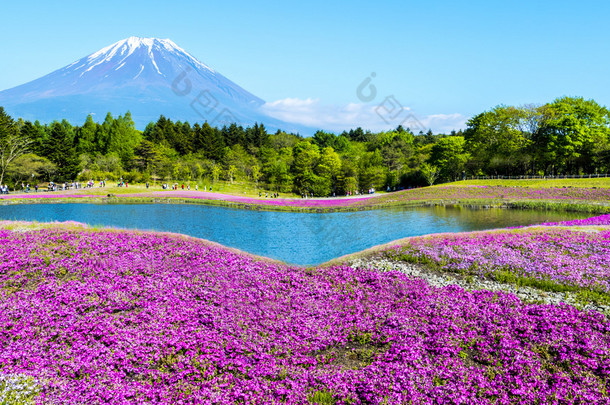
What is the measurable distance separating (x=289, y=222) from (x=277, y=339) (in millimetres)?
32011

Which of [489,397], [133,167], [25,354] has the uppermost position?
[133,167]

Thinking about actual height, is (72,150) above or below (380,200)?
above

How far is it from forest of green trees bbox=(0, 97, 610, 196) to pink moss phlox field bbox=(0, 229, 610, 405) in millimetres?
79253

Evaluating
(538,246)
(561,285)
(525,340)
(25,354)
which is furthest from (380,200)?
(25,354)

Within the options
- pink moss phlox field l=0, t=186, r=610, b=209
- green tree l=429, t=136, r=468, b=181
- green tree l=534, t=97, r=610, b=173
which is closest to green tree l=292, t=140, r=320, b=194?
pink moss phlox field l=0, t=186, r=610, b=209

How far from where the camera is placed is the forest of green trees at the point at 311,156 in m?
81.5

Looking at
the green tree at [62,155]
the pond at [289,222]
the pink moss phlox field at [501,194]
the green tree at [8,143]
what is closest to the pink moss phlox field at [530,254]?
the pond at [289,222]

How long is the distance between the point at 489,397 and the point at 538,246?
51.1ft

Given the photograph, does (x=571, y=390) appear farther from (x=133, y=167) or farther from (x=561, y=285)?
(x=133, y=167)

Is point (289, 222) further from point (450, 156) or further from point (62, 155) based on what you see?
point (62, 155)

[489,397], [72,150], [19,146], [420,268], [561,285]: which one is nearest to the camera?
[489,397]

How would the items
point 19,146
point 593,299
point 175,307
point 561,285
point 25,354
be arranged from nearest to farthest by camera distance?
point 25,354
point 175,307
point 593,299
point 561,285
point 19,146

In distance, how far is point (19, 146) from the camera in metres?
82.4

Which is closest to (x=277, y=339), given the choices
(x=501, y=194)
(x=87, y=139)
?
(x=501, y=194)
